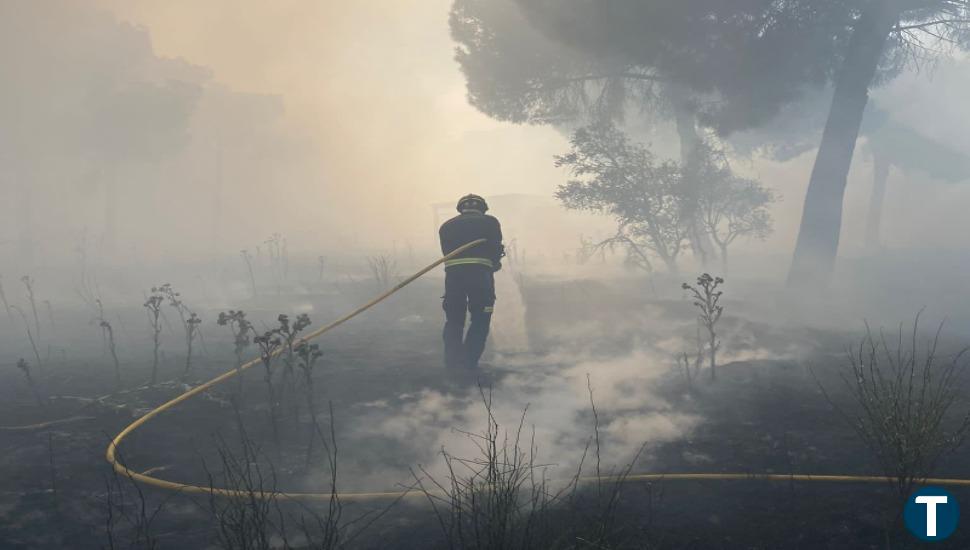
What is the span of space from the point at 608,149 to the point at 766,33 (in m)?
3.57

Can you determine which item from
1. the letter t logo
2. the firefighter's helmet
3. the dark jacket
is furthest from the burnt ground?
the firefighter's helmet

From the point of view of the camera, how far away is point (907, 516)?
2.92 m

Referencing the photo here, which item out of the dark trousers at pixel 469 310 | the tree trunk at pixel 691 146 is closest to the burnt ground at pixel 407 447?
the dark trousers at pixel 469 310

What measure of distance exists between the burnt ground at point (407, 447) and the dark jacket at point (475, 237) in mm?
1191

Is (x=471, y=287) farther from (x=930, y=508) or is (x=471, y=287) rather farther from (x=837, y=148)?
(x=837, y=148)

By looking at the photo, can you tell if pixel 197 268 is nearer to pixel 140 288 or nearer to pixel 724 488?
pixel 140 288

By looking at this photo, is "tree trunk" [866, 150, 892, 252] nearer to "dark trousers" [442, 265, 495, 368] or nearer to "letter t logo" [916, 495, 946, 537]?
"dark trousers" [442, 265, 495, 368]

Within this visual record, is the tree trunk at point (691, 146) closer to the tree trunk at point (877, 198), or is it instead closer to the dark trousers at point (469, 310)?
the dark trousers at point (469, 310)

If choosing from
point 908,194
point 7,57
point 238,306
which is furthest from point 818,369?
point 908,194

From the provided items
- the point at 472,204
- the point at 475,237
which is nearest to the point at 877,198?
the point at 472,204

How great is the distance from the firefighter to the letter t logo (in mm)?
3929

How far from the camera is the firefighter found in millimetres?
6363

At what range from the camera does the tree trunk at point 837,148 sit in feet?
36.3

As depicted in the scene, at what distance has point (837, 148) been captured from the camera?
1177 centimetres
